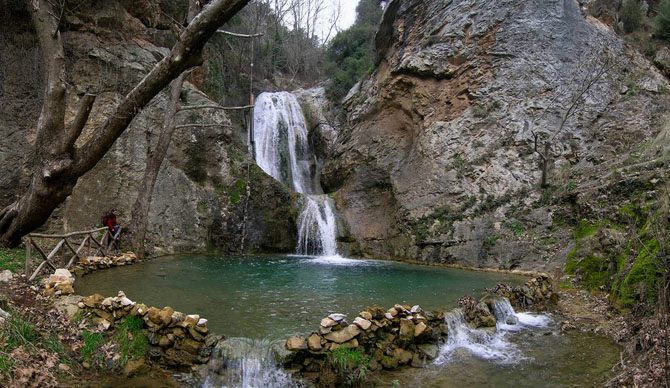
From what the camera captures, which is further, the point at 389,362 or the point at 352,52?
the point at 352,52

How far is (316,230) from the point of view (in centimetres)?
1692

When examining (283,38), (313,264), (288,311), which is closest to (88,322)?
(288,311)

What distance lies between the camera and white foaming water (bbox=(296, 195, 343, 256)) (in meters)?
16.7

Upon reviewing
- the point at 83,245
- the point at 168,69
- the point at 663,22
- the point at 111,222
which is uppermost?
the point at 663,22

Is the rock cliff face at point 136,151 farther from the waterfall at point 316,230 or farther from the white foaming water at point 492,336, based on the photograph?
the white foaming water at point 492,336

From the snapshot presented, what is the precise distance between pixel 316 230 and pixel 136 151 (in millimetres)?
8067

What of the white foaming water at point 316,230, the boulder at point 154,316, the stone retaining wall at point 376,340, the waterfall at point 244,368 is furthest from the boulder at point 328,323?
the white foaming water at point 316,230

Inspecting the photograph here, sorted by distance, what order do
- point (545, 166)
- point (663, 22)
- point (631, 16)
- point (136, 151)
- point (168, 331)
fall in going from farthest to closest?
point (631, 16)
point (663, 22)
point (136, 151)
point (545, 166)
point (168, 331)

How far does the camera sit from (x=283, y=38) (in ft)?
121

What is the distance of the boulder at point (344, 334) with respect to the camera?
16.6ft

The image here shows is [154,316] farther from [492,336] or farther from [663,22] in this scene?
[663,22]

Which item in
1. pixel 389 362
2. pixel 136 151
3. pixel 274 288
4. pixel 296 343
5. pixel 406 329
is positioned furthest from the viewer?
pixel 136 151

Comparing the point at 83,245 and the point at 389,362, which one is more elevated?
the point at 83,245

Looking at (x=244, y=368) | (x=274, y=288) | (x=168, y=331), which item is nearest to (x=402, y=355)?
(x=244, y=368)
